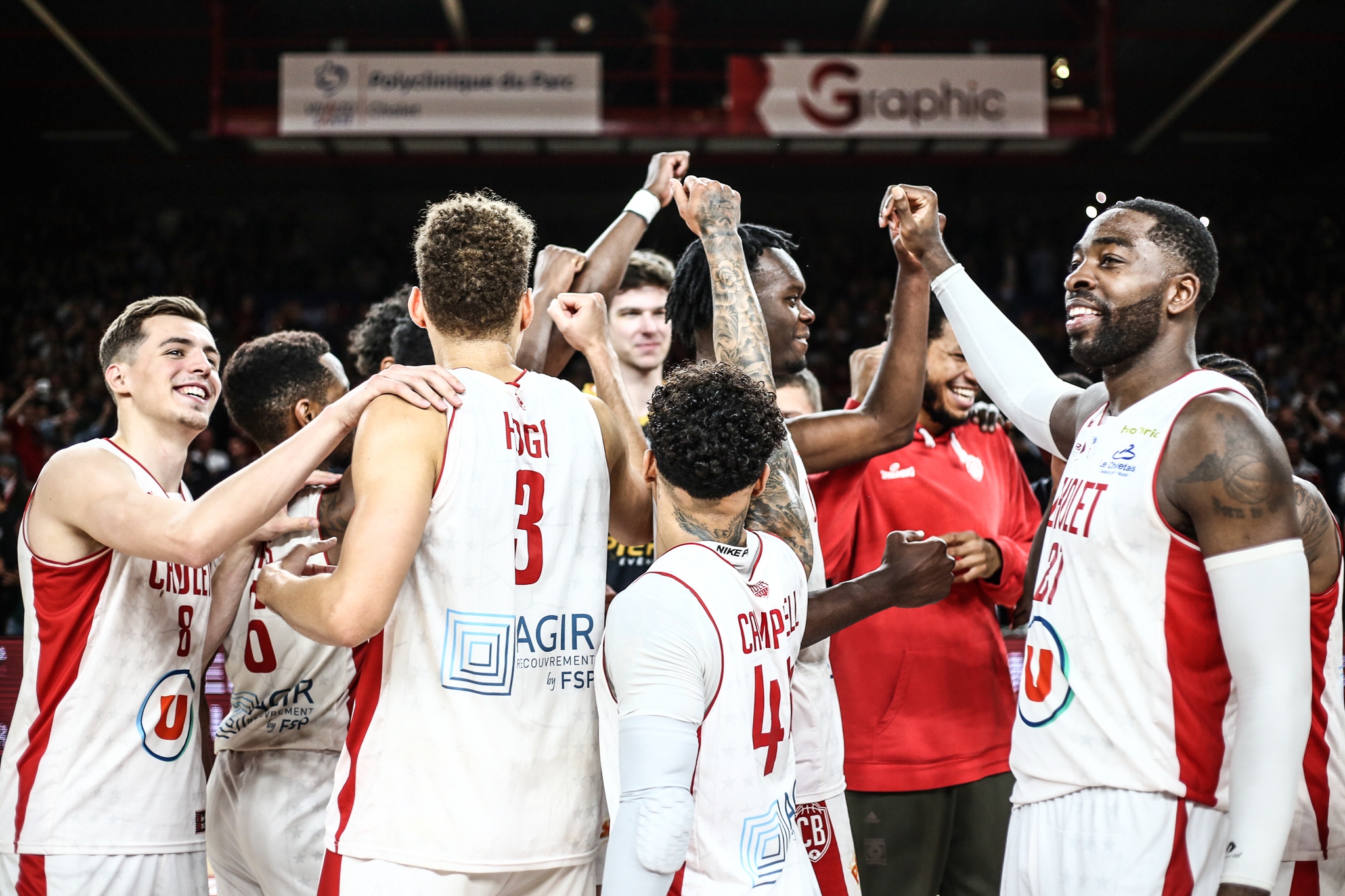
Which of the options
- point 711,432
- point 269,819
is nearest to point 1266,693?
point 711,432

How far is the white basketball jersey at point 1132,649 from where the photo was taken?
7.89 ft

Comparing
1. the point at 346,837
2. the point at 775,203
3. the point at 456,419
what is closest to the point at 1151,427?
the point at 456,419

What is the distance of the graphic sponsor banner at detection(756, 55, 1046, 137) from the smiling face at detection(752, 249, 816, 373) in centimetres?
1083

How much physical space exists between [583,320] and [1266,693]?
183cm

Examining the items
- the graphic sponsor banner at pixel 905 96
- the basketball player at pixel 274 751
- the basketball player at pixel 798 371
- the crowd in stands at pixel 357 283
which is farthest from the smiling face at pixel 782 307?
the graphic sponsor banner at pixel 905 96

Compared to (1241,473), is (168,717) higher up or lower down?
lower down

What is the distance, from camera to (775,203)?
68.0ft

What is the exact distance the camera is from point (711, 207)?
3.13 meters

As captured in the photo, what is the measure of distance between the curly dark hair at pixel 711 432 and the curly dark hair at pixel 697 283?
3.81ft

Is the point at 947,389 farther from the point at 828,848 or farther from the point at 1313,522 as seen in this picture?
the point at 828,848

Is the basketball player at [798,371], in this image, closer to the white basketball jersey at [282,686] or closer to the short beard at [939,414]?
the short beard at [939,414]

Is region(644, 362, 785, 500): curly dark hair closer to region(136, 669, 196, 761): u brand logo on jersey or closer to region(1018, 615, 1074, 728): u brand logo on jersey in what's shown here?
region(1018, 615, 1074, 728): u brand logo on jersey

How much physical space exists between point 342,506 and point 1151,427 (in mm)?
1896

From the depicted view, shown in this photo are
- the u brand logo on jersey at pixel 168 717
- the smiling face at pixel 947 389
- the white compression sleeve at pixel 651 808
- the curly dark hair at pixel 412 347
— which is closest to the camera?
the white compression sleeve at pixel 651 808
